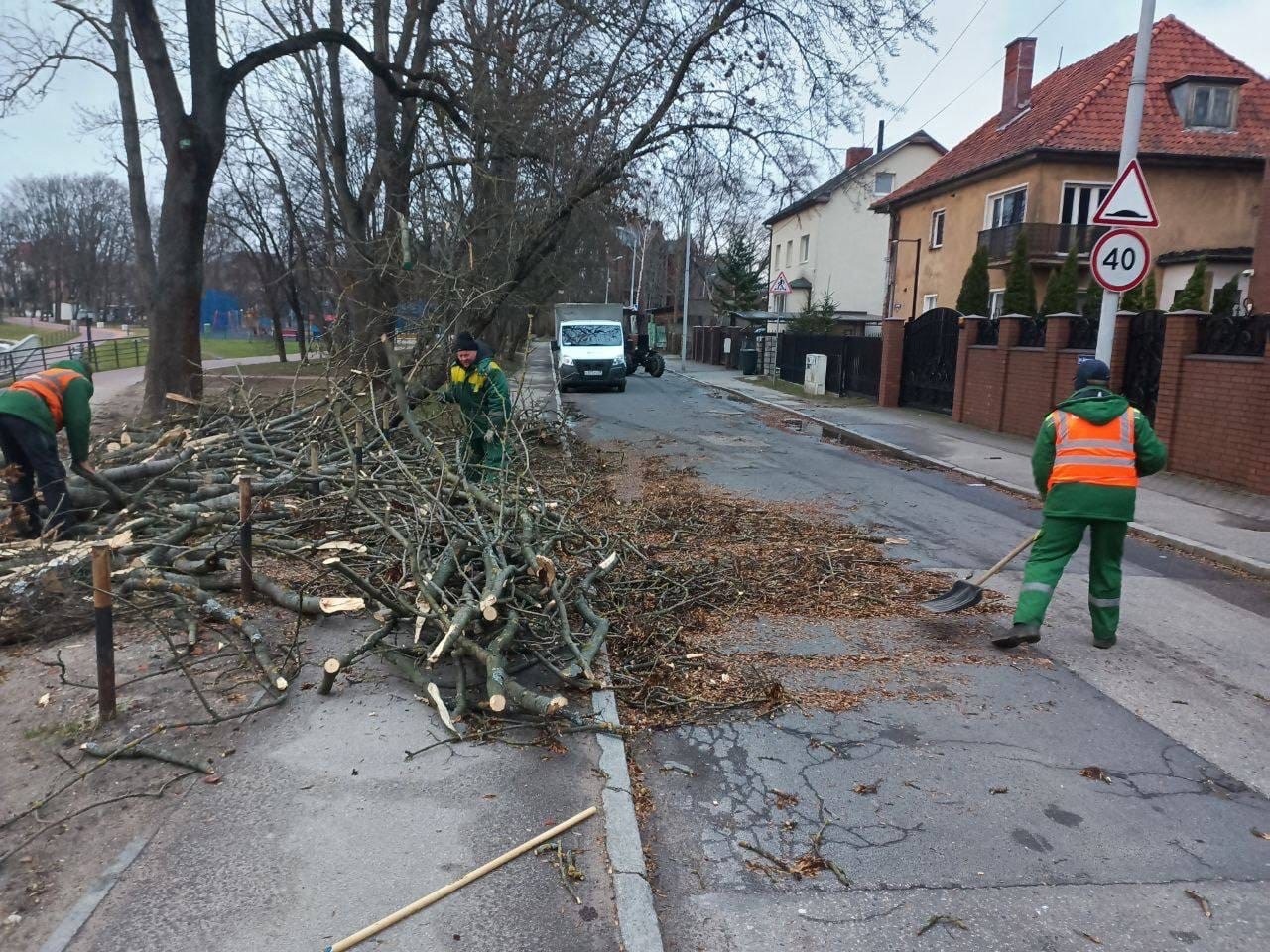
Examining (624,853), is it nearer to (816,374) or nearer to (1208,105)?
(816,374)

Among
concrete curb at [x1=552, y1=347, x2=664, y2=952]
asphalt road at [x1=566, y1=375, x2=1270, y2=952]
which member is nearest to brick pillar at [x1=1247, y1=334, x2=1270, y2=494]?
asphalt road at [x1=566, y1=375, x2=1270, y2=952]

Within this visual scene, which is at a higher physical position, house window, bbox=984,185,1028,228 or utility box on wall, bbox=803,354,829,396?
house window, bbox=984,185,1028,228

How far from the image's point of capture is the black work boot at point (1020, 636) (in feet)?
17.9

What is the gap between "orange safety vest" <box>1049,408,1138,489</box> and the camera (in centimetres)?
544

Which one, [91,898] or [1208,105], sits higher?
[1208,105]

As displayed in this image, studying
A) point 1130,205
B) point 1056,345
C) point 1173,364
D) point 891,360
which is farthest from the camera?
point 891,360

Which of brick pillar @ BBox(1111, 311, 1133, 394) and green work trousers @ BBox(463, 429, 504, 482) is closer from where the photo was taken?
green work trousers @ BBox(463, 429, 504, 482)

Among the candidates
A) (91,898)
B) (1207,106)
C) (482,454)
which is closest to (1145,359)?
(482,454)

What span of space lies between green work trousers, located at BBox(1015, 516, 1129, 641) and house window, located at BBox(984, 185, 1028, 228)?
24749 mm

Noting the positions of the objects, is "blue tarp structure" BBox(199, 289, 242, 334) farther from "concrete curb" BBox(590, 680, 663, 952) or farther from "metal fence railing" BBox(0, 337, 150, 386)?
"concrete curb" BBox(590, 680, 663, 952)

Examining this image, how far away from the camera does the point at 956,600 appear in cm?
626

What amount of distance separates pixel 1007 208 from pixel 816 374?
28.8 ft

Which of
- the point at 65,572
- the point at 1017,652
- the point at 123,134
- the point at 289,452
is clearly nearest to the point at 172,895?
the point at 65,572

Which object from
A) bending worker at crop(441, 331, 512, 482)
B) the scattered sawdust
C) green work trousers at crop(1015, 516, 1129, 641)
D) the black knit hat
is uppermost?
the black knit hat
